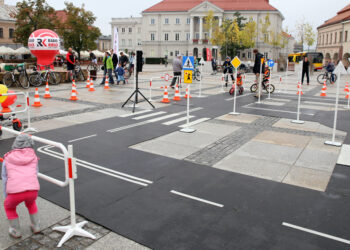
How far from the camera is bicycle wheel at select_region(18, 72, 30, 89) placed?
1922 centimetres

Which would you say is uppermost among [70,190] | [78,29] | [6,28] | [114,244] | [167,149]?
[6,28]

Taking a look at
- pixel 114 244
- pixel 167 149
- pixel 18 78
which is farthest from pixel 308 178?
pixel 18 78

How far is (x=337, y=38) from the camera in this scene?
74.5 metres

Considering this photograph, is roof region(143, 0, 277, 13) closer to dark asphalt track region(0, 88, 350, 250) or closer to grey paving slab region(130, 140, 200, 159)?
grey paving slab region(130, 140, 200, 159)

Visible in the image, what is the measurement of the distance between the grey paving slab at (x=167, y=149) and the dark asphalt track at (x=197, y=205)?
313 mm

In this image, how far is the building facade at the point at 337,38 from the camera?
6731cm

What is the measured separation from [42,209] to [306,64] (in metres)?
24.1

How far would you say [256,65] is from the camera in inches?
669

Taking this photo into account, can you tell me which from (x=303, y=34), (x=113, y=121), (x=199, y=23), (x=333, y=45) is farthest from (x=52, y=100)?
(x=199, y=23)

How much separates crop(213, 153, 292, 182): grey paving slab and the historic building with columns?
84.0 meters

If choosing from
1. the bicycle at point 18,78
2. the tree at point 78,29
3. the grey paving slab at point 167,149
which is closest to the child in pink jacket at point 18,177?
the grey paving slab at point 167,149

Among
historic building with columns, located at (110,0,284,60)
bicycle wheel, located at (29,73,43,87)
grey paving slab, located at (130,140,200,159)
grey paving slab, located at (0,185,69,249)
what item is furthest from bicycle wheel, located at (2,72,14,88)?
historic building with columns, located at (110,0,284,60)

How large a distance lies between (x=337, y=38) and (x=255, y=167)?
77.8m

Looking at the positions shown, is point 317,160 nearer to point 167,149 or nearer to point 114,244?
point 167,149
